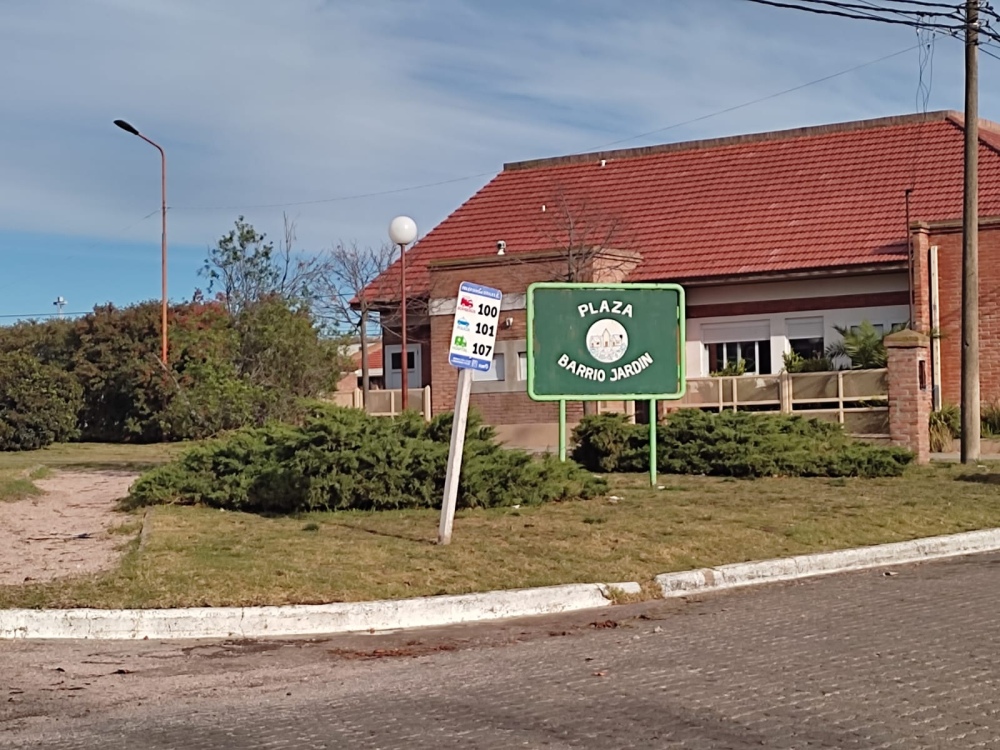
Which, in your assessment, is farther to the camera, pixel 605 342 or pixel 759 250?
pixel 759 250

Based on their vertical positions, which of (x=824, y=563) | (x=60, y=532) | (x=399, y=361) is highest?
(x=399, y=361)

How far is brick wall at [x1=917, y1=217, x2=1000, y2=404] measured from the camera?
29594mm

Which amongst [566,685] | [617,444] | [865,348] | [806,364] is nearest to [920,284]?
[865,348]

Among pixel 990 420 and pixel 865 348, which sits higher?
pixel 865 348

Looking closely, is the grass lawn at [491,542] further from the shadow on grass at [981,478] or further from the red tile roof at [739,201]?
the red tile roof at [739,201]

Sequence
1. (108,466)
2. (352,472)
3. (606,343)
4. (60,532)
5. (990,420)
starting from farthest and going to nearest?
(990,420)
(108,466)
(606,343)
(352,472)
(60,532)

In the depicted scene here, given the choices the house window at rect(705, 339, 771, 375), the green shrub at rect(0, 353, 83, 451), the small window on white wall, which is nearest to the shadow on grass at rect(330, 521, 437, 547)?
the small window on white wall

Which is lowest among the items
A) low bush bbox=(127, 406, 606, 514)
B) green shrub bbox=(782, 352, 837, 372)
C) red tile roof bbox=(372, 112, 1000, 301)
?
low bush bbox=(127, 406, 606, 514)

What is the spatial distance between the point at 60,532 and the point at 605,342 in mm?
7753

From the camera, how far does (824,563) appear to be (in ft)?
39.7

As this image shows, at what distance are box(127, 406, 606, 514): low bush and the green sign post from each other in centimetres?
202

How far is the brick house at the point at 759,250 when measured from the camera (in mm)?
30578

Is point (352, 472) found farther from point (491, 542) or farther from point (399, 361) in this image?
point (399, 361)

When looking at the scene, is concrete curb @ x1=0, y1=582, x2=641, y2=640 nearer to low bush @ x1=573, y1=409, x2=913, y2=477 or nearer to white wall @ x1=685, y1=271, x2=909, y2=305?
low bush @ x1=573, y1=409, x2=913, y2=477
